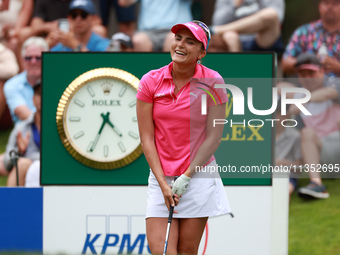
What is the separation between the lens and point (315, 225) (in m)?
6.81

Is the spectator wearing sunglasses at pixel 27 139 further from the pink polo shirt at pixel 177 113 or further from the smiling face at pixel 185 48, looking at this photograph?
the smiling face at pixel 185 48

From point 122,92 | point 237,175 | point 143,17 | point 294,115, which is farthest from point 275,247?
point 143,17

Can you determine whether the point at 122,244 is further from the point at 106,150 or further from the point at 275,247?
the point at 275,247

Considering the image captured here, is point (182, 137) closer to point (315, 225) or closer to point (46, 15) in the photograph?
point (315, 225)

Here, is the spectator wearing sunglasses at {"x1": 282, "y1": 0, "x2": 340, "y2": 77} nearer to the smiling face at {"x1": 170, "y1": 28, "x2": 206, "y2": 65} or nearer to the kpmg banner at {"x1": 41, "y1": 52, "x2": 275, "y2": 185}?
the kpmg banner at {"x1": 41, "y1": 52, "x2": 275, "y2": 185}

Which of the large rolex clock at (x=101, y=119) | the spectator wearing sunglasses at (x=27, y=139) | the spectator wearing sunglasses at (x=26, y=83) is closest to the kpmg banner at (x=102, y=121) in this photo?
the large rolex clock at (x=101, y=119)

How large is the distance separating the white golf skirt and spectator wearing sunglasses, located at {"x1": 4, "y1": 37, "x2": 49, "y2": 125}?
3364 mm

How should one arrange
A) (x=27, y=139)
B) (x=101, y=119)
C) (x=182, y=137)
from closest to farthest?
1. (x=182, y=137)
2. (x=101, y=119)
3. (x=27, y=139)

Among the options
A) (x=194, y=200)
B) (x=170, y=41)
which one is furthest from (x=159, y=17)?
(x=194, y=200)

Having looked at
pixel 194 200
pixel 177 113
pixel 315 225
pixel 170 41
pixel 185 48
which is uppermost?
→ pixel 170 41

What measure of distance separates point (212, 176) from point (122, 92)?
5.06 feet

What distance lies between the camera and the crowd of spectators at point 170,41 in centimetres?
699

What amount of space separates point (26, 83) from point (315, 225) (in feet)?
11.0

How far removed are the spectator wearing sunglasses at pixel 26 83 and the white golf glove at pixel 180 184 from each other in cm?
353
